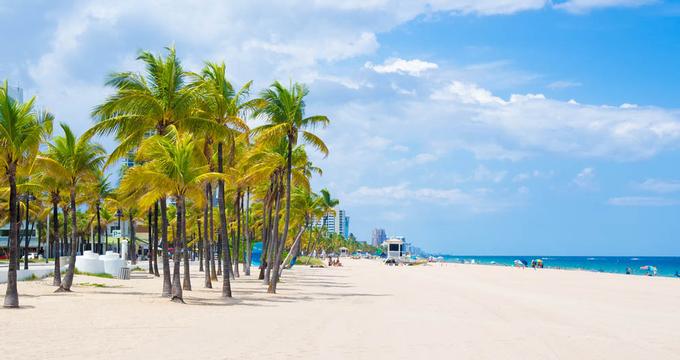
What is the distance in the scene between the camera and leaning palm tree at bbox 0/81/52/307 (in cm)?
1886

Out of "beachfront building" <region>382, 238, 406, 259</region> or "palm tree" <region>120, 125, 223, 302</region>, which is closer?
"palm tree" <region>120, 125, 223, 302</region>

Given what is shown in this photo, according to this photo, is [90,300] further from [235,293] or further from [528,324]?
[528,324]

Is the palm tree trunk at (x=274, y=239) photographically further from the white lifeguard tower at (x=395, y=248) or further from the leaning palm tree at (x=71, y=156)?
the white lifeguard tower at (x=395, y=248)

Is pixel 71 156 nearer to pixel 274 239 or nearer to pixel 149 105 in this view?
pixel 149 105

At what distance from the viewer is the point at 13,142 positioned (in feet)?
62.1

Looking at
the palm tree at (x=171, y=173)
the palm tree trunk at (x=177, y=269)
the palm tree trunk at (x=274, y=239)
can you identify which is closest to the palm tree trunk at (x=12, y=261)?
the palm tree at (x=171, y=173)

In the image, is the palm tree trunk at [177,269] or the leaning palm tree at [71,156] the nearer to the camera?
the palm tree trunk at [177,269]

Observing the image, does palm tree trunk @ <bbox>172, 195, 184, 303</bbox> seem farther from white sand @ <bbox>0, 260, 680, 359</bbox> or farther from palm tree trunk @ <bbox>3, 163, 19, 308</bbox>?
palm tree trunk @ <bbox>3, 163, 19, 308</bbox>

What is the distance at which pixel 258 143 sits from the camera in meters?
27.5

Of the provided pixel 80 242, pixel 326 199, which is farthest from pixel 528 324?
pixel 80 242

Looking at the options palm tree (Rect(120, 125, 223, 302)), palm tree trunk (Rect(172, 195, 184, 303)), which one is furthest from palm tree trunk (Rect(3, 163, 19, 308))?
palm tree trunk (Rect(172, 195, 184, 303))

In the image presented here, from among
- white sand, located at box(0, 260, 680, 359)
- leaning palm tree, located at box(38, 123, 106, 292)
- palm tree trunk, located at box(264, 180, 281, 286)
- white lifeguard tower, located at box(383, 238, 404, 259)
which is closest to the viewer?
white sand, located at box(0, 260, 680, 359)

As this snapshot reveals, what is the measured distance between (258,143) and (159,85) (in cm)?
576

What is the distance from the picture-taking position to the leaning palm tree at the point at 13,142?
1886 cm
